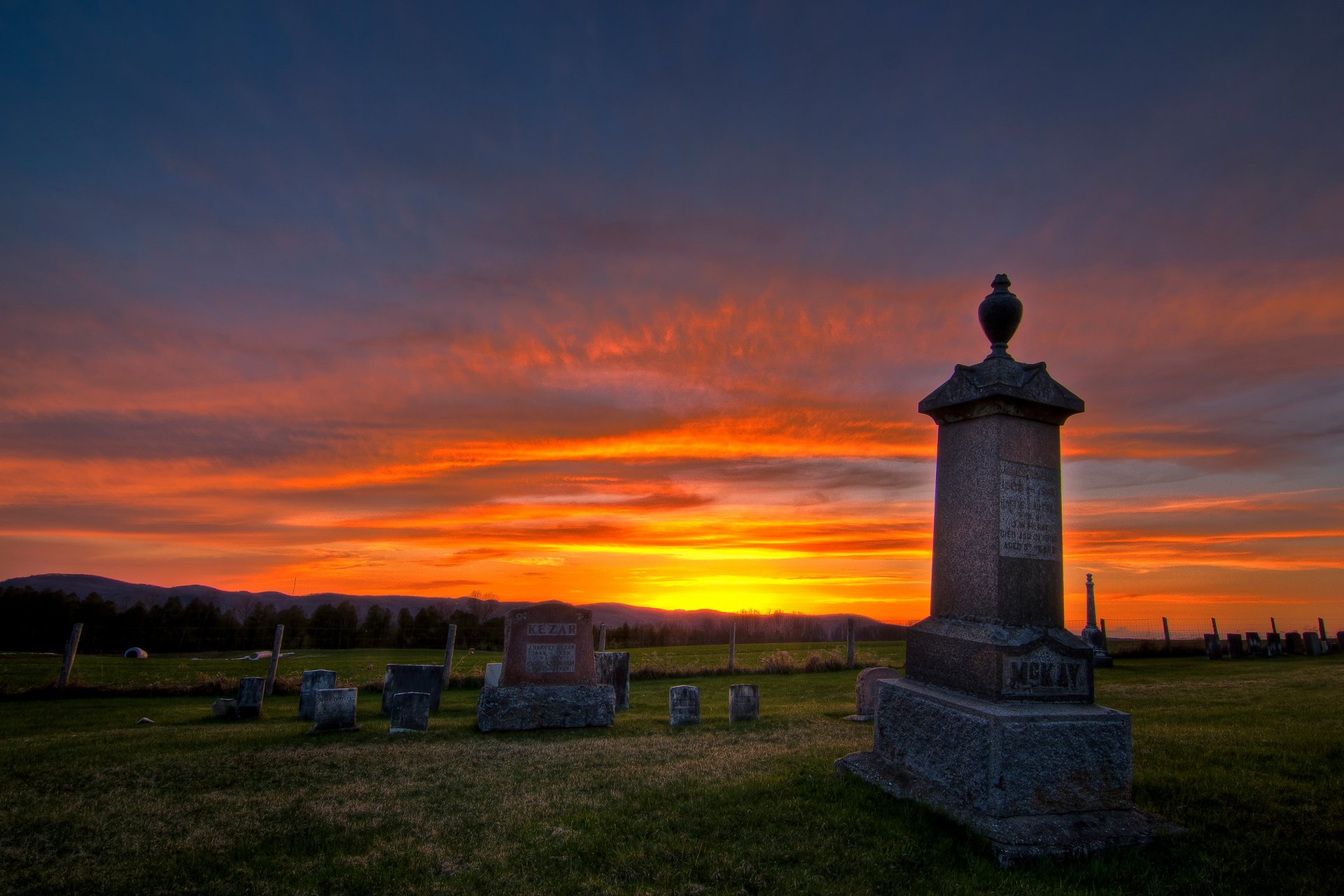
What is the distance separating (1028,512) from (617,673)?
1075cm

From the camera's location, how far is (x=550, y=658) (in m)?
11.5

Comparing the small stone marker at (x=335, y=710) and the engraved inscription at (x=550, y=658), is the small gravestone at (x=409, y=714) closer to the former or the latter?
the small stone marker at (x=335, y=710)

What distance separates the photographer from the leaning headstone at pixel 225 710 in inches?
494

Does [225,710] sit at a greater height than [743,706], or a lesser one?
lesser

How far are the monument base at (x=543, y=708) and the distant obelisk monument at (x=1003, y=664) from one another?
19.6ft

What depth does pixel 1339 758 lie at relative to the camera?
6.65m

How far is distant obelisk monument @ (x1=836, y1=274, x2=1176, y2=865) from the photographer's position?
4574 mm

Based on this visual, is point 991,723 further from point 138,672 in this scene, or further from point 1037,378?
point 138,672

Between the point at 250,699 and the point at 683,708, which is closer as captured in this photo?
the point at 683,708

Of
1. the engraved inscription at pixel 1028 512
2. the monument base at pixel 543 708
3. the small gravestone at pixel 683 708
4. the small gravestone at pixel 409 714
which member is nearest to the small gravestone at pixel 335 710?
the small gravestone at pixel 409 714

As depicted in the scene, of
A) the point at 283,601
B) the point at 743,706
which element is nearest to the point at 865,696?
the point at 743,706

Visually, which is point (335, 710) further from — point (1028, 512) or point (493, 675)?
point (1028, 512)

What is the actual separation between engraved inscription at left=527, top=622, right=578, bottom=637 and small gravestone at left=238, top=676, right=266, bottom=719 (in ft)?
19.4

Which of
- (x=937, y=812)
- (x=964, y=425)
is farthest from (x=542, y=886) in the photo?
(x=964, y=425)
